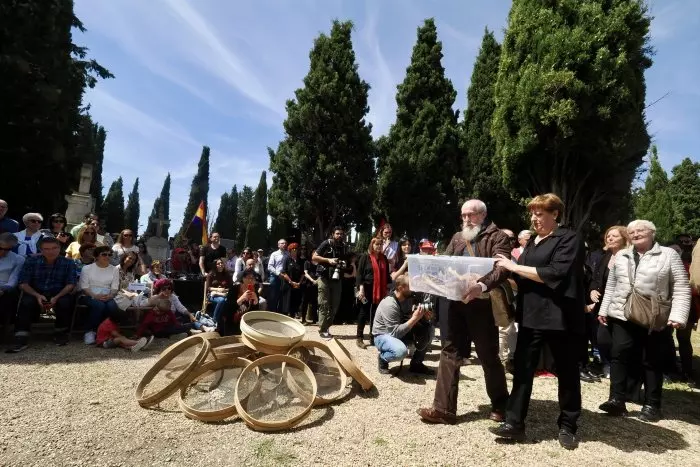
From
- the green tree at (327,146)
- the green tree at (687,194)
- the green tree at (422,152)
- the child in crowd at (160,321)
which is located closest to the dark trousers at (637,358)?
the child in crowd at (160,321)

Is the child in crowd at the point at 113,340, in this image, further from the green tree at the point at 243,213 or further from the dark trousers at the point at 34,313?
the green tree at the point at 243,213

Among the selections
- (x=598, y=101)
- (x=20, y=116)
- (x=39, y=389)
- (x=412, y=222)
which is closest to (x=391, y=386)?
(x=39, y=389)

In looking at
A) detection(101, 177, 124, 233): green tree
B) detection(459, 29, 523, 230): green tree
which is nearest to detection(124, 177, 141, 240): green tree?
detection(101, 177, 124, 233): green tree

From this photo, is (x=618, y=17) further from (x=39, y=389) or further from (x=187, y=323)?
(x=39, y=389)

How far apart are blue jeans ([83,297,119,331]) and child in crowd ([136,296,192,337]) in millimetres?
515

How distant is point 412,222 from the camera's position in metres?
22.0

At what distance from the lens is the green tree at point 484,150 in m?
22.5

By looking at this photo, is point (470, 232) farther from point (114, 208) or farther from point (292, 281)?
point (114, 208)

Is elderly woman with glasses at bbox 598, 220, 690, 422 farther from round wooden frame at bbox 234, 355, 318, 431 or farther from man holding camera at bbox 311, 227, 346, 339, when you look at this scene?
man holding camera at bbox 311, 227, 346, 339

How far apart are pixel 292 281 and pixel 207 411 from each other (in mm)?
5539

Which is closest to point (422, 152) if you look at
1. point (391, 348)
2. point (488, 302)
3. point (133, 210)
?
point (391, 348)

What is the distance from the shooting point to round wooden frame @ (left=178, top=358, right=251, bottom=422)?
3.18 m

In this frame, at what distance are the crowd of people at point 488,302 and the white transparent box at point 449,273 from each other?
52mm

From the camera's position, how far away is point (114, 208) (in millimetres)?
50469
